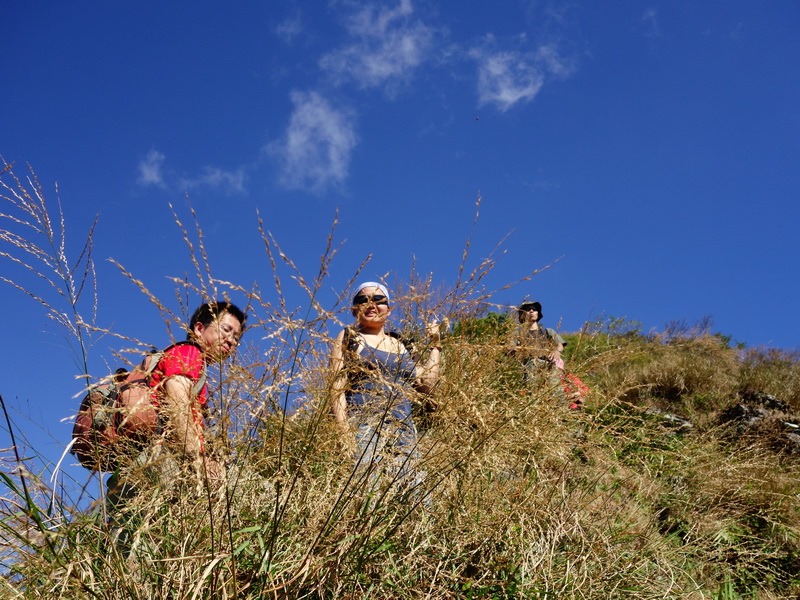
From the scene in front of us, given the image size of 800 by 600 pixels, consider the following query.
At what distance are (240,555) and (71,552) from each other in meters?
0.52

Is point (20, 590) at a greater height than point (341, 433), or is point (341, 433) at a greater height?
point (341, 433)

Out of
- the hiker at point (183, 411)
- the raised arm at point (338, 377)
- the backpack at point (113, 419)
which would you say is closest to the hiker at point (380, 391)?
the raised arm at point (338, 377)

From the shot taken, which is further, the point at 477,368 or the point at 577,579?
the point at 477,368

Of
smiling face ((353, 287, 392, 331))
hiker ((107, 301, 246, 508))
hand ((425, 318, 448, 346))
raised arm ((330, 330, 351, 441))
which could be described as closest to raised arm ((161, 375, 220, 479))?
hiker ((107, 301, 246, 508))

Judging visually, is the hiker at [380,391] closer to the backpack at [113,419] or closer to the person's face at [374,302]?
the person's face at [374,302]

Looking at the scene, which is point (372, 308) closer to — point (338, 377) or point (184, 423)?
point (338, 377)

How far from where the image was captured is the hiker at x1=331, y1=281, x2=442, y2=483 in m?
1.72

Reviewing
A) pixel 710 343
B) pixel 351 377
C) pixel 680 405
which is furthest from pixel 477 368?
pixel 710 343

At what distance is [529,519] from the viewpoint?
2322 millimetres

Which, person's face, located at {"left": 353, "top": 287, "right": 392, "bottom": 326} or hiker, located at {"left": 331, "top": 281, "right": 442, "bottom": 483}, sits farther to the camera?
person's face, located at {"left": 353, "top": 287, "right": 392, "bottom": 326}

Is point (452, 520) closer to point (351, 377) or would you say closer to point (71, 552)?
point (351, 377)

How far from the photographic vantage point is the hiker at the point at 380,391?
1721 mm

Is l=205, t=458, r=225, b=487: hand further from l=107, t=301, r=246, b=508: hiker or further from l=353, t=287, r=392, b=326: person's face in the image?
l=353, t=287, r=392, b=326: person's face

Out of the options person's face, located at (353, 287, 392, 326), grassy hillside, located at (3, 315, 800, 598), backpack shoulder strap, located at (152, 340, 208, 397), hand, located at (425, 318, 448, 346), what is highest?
person's face, located at (353, 287, 392, 326)
